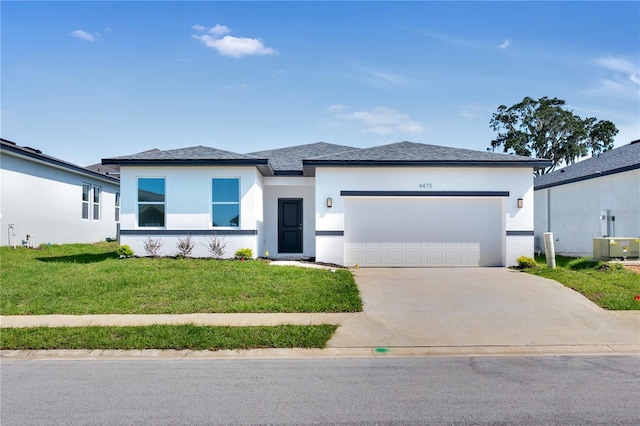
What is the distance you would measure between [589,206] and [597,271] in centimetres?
659

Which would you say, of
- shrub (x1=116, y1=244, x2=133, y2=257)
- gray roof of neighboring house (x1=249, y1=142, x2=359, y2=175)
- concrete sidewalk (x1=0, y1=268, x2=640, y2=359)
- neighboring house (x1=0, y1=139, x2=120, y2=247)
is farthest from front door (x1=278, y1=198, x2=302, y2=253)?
neighboring house (x1=0, y1=139, x2=120, y2=247)

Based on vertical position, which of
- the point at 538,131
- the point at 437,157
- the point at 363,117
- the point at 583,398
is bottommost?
the point at 583,398

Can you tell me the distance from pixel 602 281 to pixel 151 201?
13.4 m

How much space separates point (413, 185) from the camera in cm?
1430

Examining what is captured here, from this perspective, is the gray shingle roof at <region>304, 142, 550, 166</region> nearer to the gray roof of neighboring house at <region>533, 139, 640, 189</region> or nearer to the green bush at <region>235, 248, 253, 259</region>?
the green bush at <region>235, 248, 253, 259</region>

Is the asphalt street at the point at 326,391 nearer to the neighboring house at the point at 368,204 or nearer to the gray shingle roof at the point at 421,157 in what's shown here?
the neighboring house at the point at 368,204

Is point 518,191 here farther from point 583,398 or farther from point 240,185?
point 583,398

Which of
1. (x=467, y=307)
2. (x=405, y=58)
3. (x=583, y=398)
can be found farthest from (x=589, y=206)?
(x=583, y=398)

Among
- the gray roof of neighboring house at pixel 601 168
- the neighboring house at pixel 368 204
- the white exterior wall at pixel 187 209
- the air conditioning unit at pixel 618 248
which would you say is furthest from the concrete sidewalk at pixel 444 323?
the gray roof of neighboring house at pixel 601 168

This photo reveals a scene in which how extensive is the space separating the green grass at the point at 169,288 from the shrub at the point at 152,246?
0.78m

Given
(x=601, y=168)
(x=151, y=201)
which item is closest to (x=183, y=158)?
(x=151, y=201)

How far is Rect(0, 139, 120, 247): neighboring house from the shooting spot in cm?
1658

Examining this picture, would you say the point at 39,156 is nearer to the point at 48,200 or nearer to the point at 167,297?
the point at 48,200

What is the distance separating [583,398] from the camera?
4711mm
